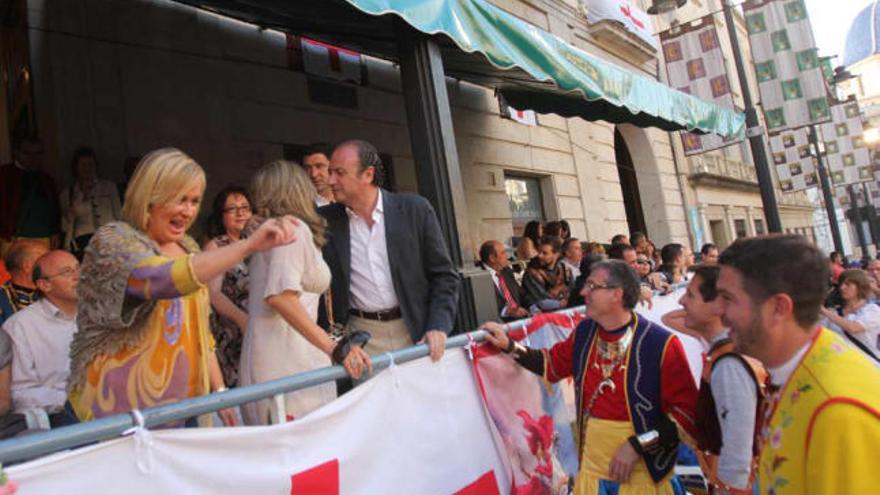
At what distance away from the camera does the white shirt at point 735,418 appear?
2336mm

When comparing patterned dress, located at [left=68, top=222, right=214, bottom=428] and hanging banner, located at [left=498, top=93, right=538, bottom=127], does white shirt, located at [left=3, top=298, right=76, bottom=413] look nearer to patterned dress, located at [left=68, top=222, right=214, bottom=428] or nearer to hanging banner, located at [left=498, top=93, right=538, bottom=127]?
patterned dress, located at [left=68, top=222, right=214, bottom=428]

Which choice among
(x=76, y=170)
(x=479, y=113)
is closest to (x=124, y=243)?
(x=76, y=170)

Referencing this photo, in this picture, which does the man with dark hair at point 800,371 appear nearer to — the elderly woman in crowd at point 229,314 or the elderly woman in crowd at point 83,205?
the elderly woman in crowd at point 229,314

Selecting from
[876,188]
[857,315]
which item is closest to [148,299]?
[857,315]

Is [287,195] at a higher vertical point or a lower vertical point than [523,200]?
lower

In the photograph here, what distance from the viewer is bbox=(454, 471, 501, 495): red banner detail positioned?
2738 mm

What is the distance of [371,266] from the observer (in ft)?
10.2

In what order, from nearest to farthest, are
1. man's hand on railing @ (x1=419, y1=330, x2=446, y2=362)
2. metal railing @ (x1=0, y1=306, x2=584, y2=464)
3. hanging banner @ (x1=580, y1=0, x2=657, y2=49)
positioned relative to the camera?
metal railing @ (x1=0, y1=306, x2=584, y2=464), man's hand on railing @ (x1=419, y1=330, x2=446, y2=362), hanging banner @ (x1=580, y1=0, x2=657, y2=49)

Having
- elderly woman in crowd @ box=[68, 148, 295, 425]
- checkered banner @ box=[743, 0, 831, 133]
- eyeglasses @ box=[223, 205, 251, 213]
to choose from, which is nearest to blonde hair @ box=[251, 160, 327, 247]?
elderly woman in crowd @ box=[68, 148, 295, 425]

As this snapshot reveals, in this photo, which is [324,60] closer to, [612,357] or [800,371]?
[612,357]

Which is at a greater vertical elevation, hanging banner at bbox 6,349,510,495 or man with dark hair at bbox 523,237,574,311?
man with dark hair at bbox 523,237,574,311

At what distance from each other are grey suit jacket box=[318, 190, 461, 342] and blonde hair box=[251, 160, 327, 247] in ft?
0.88

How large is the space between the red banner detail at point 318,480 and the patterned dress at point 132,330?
48 centimetres

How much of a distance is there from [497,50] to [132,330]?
3508mm
